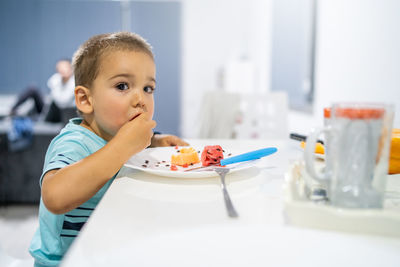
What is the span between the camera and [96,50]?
2.92 feet

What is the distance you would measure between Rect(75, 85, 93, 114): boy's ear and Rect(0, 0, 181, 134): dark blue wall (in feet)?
17.3

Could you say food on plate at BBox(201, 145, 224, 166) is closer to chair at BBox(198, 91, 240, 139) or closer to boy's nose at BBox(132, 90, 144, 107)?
boy's nose at BBox(132, 90, 144, 107)

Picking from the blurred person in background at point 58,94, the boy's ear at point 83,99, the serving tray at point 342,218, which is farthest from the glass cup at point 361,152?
the blurred person in background at point 58,94

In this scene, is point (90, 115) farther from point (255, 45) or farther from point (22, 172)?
point (255, 45)

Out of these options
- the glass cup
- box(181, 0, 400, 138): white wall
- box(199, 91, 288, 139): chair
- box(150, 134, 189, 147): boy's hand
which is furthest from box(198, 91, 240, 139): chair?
the glass cup

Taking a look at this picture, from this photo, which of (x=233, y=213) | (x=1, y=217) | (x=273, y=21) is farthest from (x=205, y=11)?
(x=233, y=213)

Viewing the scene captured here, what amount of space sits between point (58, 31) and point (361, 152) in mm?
6311

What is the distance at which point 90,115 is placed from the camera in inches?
36.3

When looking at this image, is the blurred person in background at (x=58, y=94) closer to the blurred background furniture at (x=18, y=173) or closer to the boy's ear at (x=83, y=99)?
the blurred background furniture at (x=18, y=173)

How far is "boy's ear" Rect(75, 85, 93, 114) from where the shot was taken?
35.2 inches

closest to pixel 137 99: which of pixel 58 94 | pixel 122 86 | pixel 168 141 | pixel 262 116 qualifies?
pixel 122 86

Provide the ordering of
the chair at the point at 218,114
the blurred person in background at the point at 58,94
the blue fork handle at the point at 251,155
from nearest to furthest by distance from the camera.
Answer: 1. the blue fork handle at the point at 251,155
2. the chair at the point at 218,114
3. the blurred person in background at the point at 58,94

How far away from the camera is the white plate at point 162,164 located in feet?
2.10

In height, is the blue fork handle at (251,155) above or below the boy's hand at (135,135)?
below
